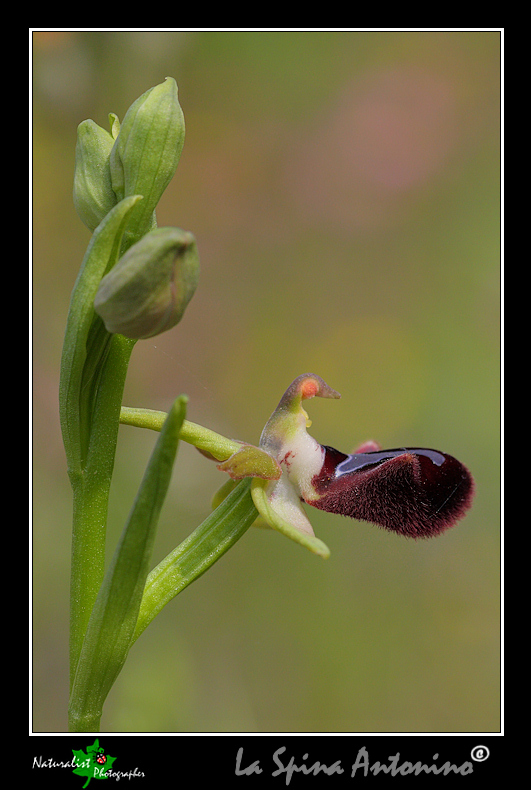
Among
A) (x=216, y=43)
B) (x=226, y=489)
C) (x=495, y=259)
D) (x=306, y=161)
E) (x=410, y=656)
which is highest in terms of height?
(x=216, y=43)

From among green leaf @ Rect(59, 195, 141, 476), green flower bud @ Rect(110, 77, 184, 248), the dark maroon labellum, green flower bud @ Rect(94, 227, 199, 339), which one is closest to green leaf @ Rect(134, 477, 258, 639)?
the dark maroon labellum

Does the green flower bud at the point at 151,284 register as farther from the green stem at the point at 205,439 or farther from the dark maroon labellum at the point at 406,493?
the dark maroon labellum at the point at 406,493

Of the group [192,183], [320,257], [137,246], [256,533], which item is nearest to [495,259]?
[320,257]

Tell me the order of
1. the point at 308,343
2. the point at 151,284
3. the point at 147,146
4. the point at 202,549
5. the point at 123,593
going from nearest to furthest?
the point at 151,284 < the point at 123,593 < the point at 147,146 < the point at 202,549 < the point at 308,343

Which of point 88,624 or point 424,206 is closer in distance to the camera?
point 88,624

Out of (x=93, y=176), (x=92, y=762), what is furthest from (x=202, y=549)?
(x=93, y=176)

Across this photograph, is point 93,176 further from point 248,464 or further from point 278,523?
point 278,523

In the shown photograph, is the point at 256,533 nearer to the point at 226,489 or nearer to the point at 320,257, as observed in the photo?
the point at 320,257
